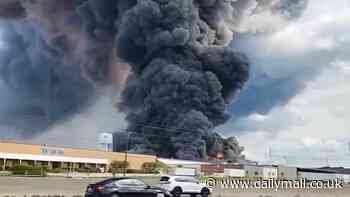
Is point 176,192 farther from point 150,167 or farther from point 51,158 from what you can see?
point 150,167

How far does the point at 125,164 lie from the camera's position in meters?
93.9

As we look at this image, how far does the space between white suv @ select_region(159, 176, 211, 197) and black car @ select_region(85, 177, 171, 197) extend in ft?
21.4

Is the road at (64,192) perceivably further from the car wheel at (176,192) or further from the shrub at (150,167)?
the shrub at (150,167)

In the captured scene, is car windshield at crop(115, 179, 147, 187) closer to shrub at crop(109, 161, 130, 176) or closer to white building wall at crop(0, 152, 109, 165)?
white building wall at crop(0, 152, 109, 165)

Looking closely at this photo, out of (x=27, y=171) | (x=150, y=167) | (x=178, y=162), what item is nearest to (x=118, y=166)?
(x=150, y=167)

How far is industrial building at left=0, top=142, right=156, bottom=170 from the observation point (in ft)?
279

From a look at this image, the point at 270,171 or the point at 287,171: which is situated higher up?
the point at 287,171

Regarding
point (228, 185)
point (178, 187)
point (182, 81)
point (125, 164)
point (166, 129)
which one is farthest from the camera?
point (166, 129)

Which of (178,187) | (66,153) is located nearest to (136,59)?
(66,153)

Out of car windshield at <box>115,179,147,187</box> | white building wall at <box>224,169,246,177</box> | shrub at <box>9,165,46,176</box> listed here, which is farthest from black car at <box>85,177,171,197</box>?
white building wall at <box>224,169,246,177</box>

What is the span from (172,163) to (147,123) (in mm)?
10209

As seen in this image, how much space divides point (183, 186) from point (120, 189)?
916 centimetres

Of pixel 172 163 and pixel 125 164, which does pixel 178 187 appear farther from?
pixel 172 163

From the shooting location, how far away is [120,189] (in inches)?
1014
